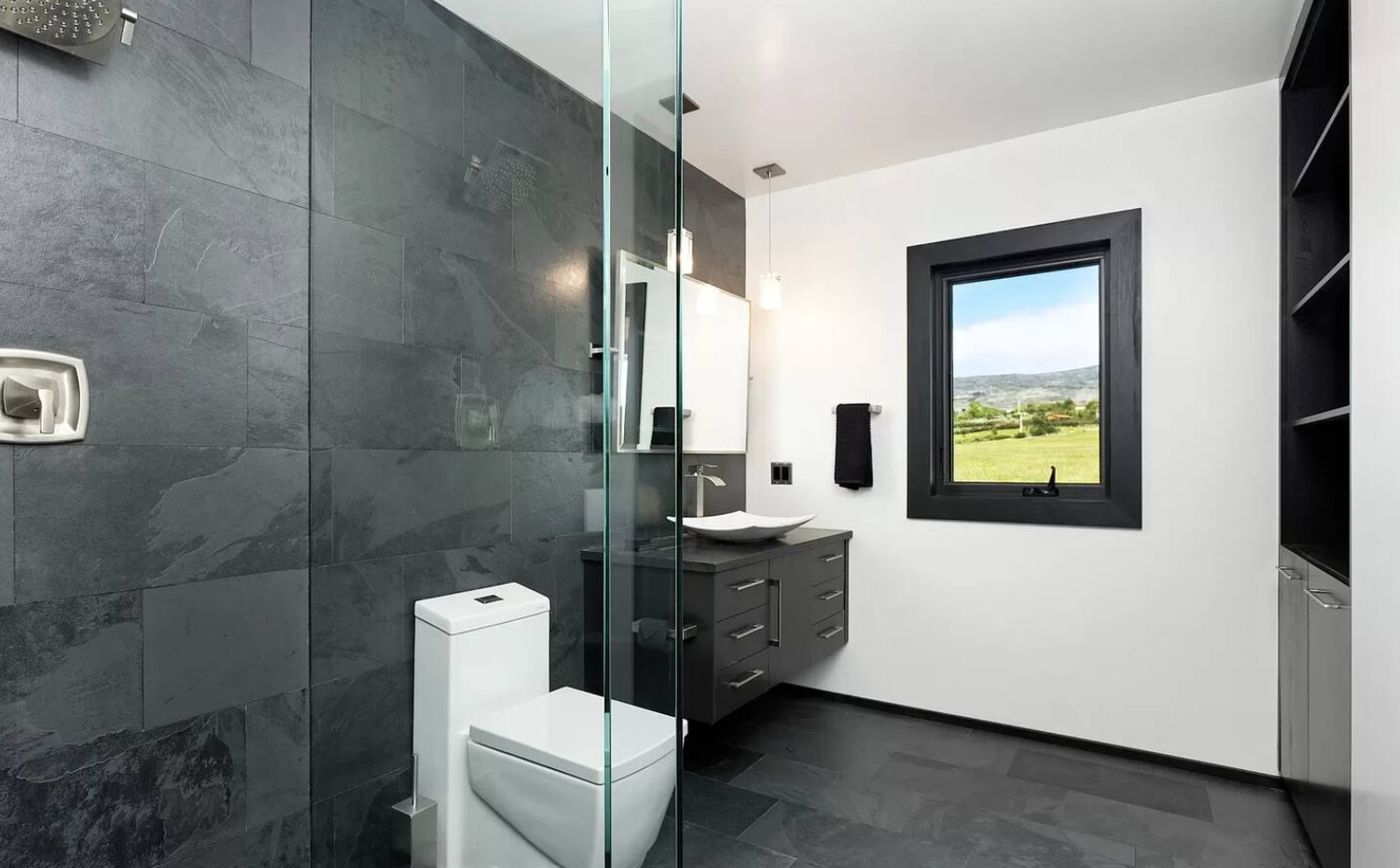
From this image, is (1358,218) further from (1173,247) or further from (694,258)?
(694,258)

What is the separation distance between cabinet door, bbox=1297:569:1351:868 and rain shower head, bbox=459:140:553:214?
1.95 metres

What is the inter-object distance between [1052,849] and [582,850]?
5.18 feet

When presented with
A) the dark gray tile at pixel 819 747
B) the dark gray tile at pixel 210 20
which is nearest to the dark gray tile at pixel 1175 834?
the dark gray tile at pixel 819 747

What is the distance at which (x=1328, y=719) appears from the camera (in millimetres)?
1841

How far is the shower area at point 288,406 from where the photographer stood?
122 cm

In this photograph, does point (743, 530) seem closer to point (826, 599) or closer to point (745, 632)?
point (745, 632)

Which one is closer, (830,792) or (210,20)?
(210,20)

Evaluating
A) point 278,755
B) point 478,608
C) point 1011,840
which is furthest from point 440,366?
point 1011,840

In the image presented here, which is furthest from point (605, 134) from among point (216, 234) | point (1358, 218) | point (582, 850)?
point (1358, 218)

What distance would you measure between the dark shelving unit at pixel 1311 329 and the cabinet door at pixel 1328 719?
405 millimetres

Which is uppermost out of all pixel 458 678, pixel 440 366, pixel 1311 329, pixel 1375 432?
pixel 1311 329

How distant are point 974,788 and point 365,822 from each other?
194 centimetres

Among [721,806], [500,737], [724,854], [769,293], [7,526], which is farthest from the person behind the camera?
[769,293]

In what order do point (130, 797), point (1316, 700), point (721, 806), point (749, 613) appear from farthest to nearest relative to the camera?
1. point (749, 613)
2. point (721, 806)
3. point (1316, 700)
4. point (130, 797)
